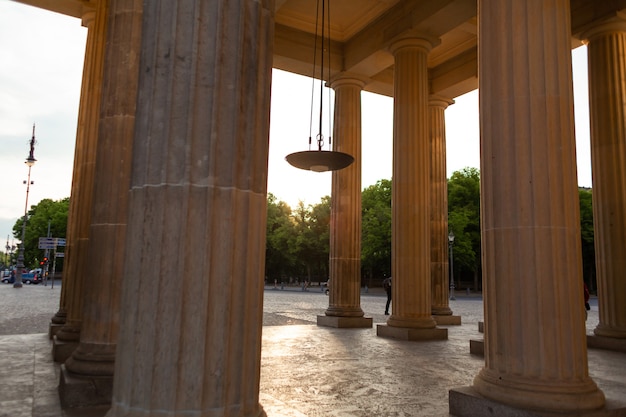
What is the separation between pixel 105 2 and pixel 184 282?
36.4 feet

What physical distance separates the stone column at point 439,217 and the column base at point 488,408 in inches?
727

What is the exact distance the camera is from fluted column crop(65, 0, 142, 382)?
8773 millimetres

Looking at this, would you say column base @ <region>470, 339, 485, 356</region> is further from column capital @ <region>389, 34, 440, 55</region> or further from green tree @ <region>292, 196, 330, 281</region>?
green tree @ <region>292, 196, 330, 281</region>

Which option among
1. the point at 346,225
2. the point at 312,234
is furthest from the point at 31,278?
the point at 346,225

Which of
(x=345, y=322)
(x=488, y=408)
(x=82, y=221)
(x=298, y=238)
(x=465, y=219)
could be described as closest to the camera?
(x=488, y=408)

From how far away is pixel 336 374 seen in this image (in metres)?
11.6

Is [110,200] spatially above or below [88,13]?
below

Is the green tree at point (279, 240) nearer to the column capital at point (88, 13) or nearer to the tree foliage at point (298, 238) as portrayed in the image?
the tree foliage at point (298, 238)

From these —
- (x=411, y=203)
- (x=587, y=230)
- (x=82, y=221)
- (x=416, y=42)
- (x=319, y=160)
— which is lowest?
(x=82, y=221)

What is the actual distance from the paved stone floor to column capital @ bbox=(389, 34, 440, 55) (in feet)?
39.3

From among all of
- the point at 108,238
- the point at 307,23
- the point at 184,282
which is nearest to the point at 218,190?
the point at 184,282

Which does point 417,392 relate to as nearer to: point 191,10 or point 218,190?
point 218,190

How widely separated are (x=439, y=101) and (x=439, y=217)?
21.8 feet

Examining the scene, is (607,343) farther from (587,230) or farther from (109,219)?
(587,230)
